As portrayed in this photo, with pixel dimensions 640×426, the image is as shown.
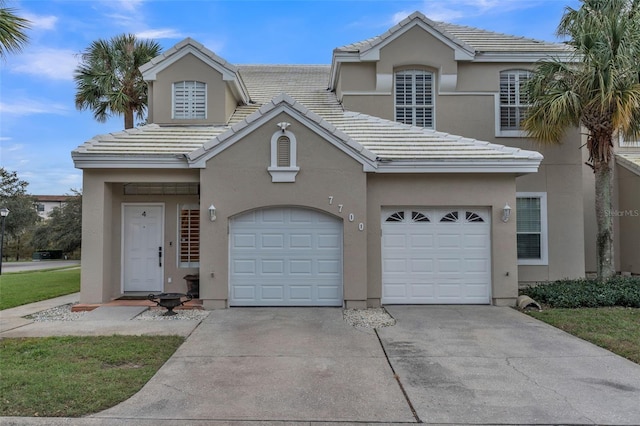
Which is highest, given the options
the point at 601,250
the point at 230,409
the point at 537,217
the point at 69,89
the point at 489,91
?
the point at 69,89

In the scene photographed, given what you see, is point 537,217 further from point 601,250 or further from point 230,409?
point 230,409

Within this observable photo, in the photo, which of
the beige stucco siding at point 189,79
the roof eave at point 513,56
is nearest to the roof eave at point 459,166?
the roof eave at point 513,56

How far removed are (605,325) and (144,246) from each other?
1106cm

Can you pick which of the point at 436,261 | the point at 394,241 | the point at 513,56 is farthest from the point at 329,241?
the point at 513,56

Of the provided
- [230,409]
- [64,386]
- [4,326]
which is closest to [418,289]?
[230,409]

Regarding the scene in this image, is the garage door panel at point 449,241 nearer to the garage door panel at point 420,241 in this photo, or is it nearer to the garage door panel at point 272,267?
the garage door panel at point 420,241

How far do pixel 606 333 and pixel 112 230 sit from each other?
1139cm

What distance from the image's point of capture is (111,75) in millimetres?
16547

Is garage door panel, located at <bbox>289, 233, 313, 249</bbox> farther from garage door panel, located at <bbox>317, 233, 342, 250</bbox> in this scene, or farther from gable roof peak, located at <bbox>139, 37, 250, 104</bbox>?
gable roof peak, located at <bbox>139, 37, 250, 104</bbox>

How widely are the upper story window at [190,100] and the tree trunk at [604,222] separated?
Answer: 11.3m

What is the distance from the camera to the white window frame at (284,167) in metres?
10.1

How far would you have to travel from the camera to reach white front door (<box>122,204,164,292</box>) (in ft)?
38.1

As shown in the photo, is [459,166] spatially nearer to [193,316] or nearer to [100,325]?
[193,316]

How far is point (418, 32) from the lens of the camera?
44.1 ft
